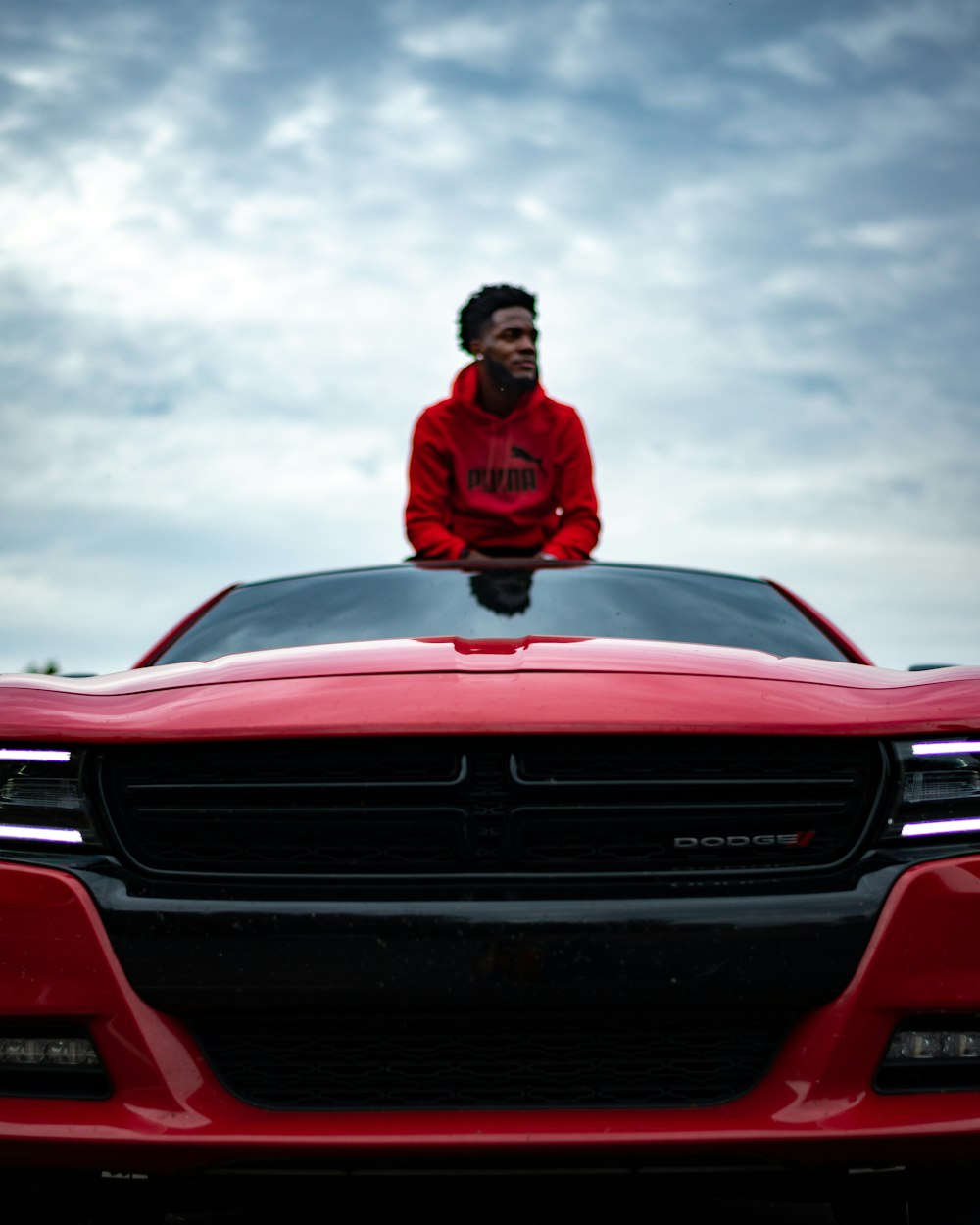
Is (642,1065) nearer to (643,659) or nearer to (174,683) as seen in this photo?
(643,659)

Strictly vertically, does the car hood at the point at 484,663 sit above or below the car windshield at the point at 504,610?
below

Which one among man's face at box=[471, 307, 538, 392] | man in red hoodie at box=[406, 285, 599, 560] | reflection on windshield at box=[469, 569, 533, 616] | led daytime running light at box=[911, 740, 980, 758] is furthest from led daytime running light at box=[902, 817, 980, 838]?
man's face at box=[471, 307, 538, 392]

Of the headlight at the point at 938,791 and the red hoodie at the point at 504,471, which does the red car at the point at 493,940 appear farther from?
the red hoodie at the point at 504,471

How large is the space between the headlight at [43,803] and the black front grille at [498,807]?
6 centimetres

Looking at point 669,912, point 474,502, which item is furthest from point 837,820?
point 474,502

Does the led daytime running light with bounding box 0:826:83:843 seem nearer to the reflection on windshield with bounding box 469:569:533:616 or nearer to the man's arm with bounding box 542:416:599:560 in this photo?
the reflection on windshield with bounding box 469:569:533:616

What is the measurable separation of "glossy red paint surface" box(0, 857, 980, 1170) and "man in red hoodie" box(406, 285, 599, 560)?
327cm

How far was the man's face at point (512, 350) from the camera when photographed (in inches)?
239

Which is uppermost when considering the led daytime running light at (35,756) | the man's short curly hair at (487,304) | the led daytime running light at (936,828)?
the man's short curly hair at (487,304)

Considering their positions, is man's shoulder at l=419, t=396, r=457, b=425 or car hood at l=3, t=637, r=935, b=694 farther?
man's shoulder at l=419, t=396, r=457, b=425

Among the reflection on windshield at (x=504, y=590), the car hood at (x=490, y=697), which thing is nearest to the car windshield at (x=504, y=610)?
the reflection on windshield at (x=504, y=590)

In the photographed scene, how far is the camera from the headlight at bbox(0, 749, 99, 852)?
2.36m

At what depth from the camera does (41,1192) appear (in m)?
2.30

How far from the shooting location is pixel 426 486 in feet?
18.9
